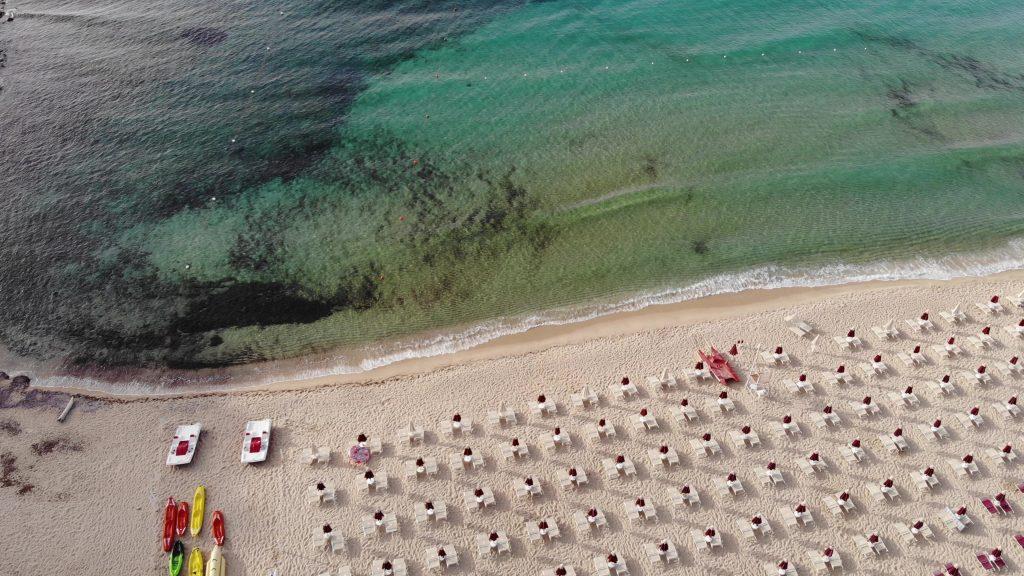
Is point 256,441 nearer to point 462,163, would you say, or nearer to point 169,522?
point 169,522

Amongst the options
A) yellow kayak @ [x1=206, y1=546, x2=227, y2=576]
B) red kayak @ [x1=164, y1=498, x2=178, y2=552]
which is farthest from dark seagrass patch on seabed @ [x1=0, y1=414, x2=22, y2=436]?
yellow kayak @ [x1=206, y1=546, x2=227, y2=576]

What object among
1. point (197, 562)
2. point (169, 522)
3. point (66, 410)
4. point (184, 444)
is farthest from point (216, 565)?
point (66, 410)

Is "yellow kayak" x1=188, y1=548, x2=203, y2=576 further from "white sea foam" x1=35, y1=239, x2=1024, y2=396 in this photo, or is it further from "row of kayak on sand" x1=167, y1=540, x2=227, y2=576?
"white sea foam" x1=35, y1=239, x2=1024, y2=396

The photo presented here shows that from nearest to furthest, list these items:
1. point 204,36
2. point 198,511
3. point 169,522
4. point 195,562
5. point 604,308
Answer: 1. point 195,562
2. point 169,522
3. point 198,511
4. point 604,308
5. point 204,36

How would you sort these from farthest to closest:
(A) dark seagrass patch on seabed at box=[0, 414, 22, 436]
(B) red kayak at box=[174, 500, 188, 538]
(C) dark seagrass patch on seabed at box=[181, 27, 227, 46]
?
1. (C) dark seagrass patch on seabed at box=[181, 27, 227, 46]
2. (A) dark seagrass patch on seabed at box=[0, 414, 22, 436]
3. (B) red kayak at box=[174, 500, 188, 538]

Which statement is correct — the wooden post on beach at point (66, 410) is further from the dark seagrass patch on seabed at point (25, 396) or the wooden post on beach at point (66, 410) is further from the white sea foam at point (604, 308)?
the white sea foam at point (604, 308)

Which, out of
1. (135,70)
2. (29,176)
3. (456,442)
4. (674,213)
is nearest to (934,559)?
(456,442)

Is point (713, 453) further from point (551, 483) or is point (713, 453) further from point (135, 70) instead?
point (135, 70)
